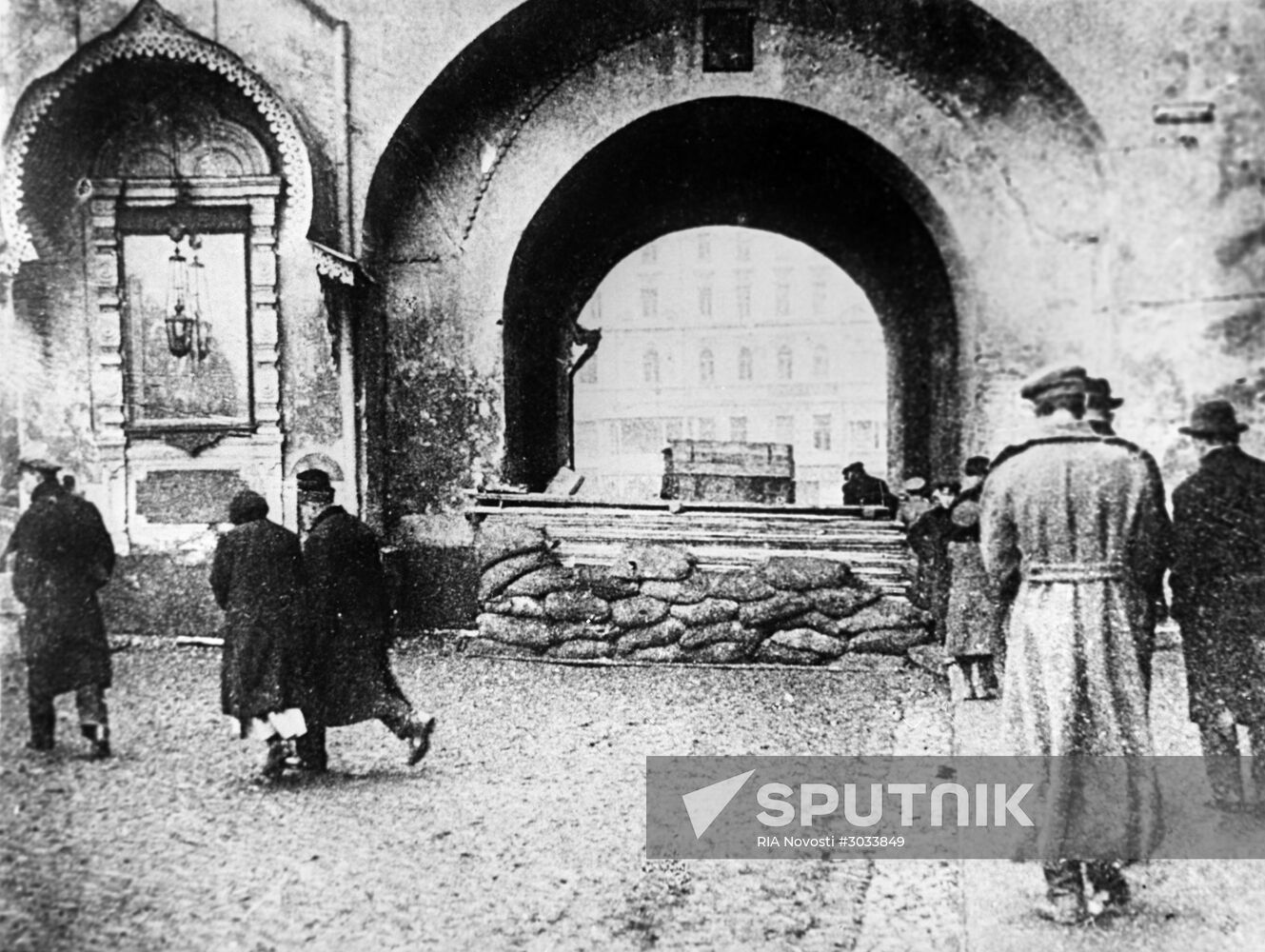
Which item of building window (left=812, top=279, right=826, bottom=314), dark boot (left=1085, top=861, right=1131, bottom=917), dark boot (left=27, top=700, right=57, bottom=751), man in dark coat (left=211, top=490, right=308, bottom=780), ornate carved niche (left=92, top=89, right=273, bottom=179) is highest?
ornate carved niche (left=92, top=89, right=273, bottom=179)

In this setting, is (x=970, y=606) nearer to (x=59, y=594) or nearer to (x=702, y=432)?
(x=702, y=432)

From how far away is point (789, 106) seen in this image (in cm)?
352

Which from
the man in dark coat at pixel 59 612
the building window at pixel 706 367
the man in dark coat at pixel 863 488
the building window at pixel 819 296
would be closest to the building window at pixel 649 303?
the building window at pixel 706 367

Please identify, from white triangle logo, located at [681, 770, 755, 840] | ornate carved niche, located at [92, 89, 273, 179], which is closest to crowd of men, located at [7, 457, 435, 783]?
white triangle logo, located at [681, 770, 755, 840]

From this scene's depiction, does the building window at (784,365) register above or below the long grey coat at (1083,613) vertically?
above

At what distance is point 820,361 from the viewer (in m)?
3.88

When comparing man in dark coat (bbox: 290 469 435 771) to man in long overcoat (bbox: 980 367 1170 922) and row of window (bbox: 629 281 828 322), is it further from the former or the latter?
man in long overcoat (bbox: 980 367 1170 922)

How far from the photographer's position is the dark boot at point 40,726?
3039 mm

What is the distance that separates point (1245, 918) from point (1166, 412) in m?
1.68

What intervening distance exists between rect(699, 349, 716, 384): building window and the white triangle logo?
1490 mm

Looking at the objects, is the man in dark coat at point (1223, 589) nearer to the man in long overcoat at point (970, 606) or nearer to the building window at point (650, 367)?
the man in long overcoat at point (970, 606)

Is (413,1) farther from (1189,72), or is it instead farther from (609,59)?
(1189,72)

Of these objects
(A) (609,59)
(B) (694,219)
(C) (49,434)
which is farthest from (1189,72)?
(C) (49,434)

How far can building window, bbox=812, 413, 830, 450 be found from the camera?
4.13 m
